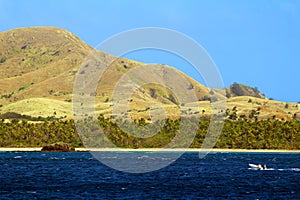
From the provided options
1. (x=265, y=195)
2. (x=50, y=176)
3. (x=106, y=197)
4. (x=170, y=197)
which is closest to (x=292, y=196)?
(x=265, y=195)

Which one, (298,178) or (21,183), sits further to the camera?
(298,178)

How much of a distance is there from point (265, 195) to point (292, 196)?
12.8 feet

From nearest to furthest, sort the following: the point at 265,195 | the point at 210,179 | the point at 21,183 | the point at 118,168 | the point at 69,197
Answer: the point at 69,197 < the point at 265,195 < the point at 21,183 < the point at 210,179 < the point at 118,168

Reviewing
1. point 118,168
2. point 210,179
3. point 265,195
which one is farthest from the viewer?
point 118,168

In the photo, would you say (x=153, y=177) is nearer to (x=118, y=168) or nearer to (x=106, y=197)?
(x=118, y=168)

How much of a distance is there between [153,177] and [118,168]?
93.4 ft

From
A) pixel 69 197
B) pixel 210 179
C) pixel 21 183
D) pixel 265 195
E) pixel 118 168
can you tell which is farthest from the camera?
pixel 118 168

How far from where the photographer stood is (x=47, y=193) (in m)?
104

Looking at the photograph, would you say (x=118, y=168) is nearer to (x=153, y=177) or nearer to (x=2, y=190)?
(x=153, y=177)

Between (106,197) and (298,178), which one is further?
(298,178)

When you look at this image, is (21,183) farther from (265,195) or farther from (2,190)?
(265,195)

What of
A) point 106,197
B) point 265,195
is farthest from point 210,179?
point 106,197

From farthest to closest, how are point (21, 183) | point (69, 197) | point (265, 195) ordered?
point (21, 183), point (265, 195), point (69, 197)

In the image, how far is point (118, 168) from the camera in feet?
554
